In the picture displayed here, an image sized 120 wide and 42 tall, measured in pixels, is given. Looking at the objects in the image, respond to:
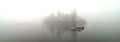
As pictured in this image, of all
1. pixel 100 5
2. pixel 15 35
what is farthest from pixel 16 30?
pixel 100 5

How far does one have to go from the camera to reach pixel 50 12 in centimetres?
120

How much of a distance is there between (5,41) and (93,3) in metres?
0.86

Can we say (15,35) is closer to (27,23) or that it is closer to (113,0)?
(27,23)

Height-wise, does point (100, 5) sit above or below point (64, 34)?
above

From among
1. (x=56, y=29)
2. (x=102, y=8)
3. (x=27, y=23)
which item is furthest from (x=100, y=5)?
(x=27, y=23)

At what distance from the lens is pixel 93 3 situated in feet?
3.90

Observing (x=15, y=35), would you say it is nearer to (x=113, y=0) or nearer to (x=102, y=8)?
(x=102, y=8)

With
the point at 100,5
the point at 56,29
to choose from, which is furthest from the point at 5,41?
the point at 100,5

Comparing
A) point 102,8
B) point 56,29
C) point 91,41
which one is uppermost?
point 102,8

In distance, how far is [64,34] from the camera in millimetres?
1229

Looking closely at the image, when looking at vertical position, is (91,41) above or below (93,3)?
below

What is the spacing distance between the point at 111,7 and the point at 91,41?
350 mm

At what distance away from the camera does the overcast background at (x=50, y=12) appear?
1188mm

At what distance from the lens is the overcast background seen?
1188mm
